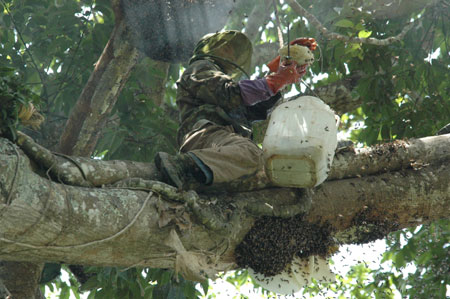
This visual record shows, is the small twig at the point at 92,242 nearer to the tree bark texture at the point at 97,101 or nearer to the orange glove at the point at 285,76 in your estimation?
the orange glove at the point at 285,76

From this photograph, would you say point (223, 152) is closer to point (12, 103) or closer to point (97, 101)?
point (12, 103)

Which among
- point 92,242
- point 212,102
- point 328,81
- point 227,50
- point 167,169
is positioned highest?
point 328,81

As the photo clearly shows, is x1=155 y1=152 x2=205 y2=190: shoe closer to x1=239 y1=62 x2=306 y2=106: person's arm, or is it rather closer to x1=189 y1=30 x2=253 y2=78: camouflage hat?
x1=239 y1=62 x2=306 y2=106: person's arm

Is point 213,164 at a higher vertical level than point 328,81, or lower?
lower

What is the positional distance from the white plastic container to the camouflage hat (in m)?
1.01

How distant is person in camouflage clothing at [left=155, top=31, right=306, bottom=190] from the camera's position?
3629 mm

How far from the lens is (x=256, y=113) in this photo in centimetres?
425

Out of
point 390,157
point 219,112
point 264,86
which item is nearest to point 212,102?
point 219,112

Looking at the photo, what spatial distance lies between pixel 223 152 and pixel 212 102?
1.84ft

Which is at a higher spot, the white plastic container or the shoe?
the white plastic container

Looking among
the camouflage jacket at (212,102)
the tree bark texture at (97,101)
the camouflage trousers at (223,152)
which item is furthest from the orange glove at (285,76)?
the tree bark texture at (97,101)

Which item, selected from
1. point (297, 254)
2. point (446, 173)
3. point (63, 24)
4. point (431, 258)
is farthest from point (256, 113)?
point (63, 24)

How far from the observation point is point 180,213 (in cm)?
328

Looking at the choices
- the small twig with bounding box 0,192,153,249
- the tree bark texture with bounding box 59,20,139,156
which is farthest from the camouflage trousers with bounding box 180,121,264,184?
the tree bark texture with bounding box 59,20,139,156
